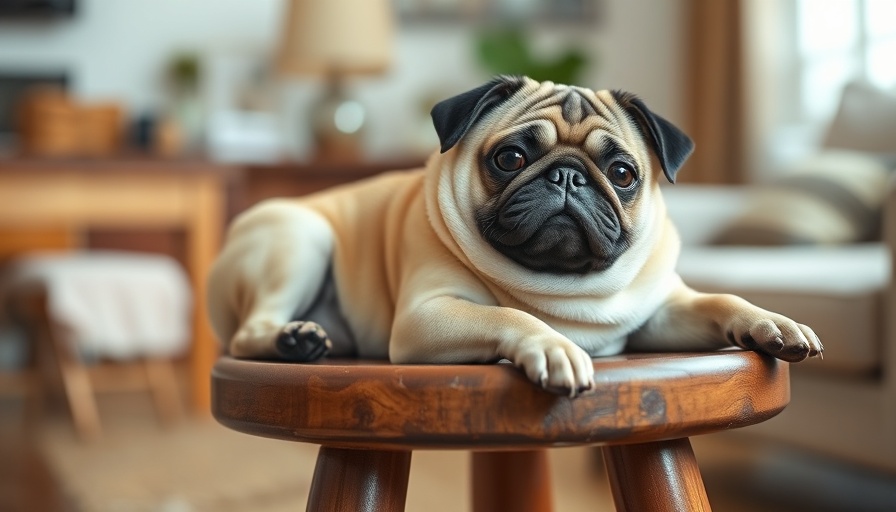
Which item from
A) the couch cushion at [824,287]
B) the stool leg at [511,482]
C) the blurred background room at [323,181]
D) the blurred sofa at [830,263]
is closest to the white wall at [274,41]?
the blurred background room at [323,181]

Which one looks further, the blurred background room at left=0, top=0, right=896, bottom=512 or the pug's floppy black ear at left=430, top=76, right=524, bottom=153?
the blurred background room at left=0, top=0, right=896, bottom=512

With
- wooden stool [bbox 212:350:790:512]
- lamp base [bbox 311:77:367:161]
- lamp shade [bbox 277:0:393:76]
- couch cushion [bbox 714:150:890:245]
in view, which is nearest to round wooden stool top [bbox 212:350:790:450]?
wooden stool [bbox 212:350:790:512]

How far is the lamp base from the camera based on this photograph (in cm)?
426

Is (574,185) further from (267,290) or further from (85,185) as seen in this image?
(85,185)

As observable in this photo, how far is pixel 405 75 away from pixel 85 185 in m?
1.70

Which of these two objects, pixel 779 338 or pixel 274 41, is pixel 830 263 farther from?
pixel 274 41

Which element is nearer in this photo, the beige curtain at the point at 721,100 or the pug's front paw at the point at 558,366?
the pug's front paw at the point at 558,366

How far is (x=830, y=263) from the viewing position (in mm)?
2170

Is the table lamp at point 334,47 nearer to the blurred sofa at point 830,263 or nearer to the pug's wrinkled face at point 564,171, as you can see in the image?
the blurred sofa at point 830,263

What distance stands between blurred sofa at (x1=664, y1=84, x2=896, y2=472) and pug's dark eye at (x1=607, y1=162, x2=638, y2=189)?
1.13m

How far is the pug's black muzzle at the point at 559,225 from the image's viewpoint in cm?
82

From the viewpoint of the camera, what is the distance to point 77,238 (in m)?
4.40

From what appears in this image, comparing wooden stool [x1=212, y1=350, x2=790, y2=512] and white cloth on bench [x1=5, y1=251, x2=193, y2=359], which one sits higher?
wooden stool [x1=212, y1=350, x2=790, y2=512]

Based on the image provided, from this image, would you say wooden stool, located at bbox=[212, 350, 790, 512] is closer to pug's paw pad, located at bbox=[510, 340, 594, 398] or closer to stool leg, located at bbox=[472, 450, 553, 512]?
pug's paw pad, located at bbox=[510, 340, 594, 398]
